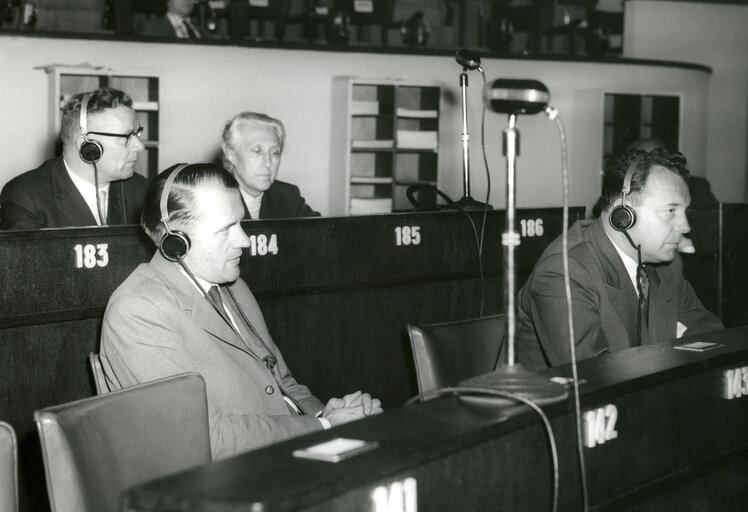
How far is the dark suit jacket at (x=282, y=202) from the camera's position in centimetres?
438

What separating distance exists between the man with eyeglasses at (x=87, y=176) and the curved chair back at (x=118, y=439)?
5.73 ft

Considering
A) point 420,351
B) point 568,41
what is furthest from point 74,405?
point 568,41

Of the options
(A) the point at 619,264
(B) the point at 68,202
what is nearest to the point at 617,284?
(A) the point at 619,264

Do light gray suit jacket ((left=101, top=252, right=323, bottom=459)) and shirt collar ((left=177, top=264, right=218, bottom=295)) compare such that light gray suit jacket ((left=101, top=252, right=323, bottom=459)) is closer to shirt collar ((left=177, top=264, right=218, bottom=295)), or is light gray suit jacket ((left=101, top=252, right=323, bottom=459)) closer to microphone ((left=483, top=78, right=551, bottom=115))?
shirt collar ((left=177, top=264, right=218, bottom=295))

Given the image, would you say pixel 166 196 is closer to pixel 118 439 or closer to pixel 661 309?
pixel 118 439

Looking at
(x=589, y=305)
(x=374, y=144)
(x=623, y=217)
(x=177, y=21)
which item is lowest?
(x=589, y=305)

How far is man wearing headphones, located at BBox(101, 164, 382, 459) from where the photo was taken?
82.4 inches

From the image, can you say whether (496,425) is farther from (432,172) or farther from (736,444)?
(432,172)

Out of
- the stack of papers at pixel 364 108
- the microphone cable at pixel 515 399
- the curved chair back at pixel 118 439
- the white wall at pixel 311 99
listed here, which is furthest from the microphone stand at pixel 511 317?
the stack of papers at pixel 364 108

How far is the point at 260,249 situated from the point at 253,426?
1307mm

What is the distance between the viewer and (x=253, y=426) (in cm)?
211

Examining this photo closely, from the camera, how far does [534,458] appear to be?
1532 mm

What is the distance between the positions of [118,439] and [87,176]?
2.05 meters

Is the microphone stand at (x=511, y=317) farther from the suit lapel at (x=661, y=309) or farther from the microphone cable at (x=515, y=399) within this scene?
the suit lapel at (x=661, y=309)
